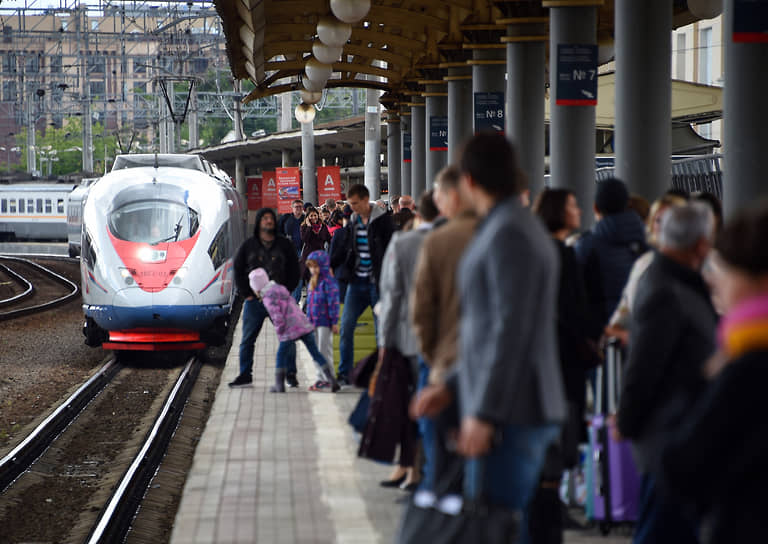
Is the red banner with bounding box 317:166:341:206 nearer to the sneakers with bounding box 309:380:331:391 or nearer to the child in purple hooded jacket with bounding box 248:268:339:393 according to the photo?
the sneakers with bounding box 309:380:331:391

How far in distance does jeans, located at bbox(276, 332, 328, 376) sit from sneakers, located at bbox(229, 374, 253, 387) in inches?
23.5

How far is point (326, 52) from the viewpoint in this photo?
15344 millimetres

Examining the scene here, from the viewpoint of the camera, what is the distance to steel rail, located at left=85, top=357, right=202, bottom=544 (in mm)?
9148

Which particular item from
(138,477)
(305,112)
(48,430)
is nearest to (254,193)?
(305,112)

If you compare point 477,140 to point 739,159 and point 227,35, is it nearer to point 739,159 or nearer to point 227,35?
point 739,159

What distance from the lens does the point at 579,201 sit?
Answer: 11125 millimetres

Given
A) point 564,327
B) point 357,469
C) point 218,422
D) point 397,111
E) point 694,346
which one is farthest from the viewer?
point 397,111

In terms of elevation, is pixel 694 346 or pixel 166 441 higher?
pixel 694 346

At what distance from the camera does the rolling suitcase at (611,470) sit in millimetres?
5824

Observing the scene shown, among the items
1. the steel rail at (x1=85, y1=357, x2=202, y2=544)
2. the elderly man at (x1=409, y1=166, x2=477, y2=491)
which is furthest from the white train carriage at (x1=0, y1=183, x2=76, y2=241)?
the elderly man at (x1=409, y1=166, x2=477, y2=491)

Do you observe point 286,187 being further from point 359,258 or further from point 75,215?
point 359,258

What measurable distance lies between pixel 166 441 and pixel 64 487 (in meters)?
1.66

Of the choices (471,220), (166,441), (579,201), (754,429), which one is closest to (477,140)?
(471,220)

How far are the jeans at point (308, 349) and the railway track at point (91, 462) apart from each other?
5.08 feet
